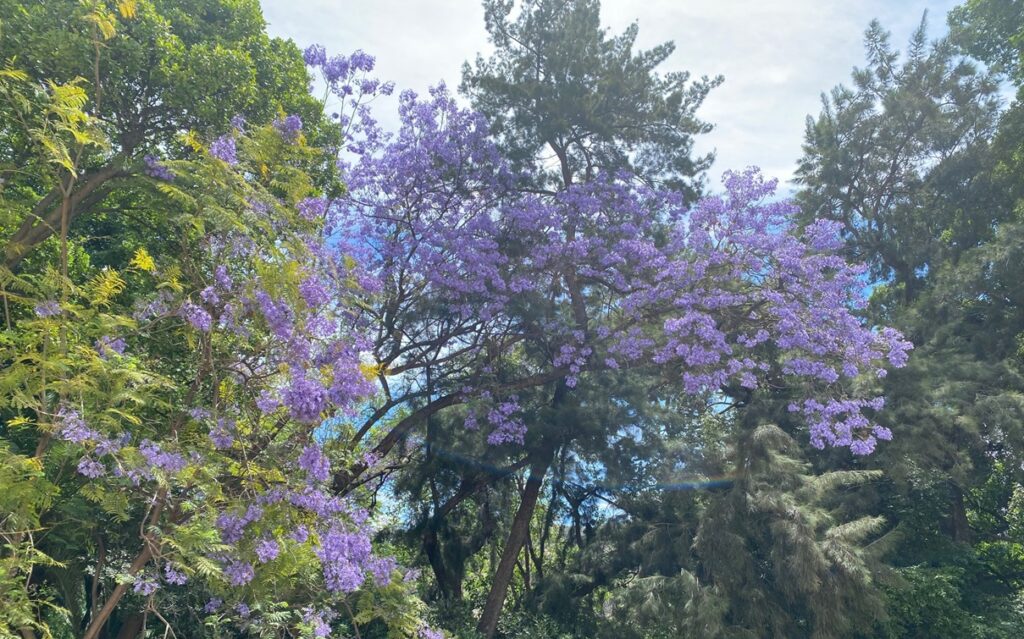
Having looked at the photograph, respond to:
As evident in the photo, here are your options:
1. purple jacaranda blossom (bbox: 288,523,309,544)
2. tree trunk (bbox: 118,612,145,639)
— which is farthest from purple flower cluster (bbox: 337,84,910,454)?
purple jacaranda blossom (bbox: 288,523,309,544)

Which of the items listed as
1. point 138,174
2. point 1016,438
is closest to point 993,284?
point 1016,438

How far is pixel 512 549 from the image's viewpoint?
11.0 metres

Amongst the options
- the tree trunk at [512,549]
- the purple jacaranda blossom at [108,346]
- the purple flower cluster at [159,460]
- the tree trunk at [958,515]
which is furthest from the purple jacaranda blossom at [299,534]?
the tree trunk at [958,515]

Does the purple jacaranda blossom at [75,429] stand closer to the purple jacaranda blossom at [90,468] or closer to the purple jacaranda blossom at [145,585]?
the purple jacaranda blossom at [90,468]

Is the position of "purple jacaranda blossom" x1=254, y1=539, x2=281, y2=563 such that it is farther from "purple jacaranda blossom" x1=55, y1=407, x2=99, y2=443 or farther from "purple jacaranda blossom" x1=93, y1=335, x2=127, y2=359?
"purple jacaranda blossom" x1=93, y1=335, x2=127, y2=359

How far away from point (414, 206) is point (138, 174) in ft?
13.6

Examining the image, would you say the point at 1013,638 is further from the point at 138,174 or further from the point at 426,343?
the point at 138,174

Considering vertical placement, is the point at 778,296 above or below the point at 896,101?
below

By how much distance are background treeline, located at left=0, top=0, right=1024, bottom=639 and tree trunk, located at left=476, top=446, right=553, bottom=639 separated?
61 millimetres

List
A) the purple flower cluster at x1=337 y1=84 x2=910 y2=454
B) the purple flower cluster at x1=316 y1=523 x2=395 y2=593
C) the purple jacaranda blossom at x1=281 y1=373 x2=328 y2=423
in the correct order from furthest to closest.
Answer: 1. the purple flower cluster at x1=337 y1=84 x2=910 y2=454
2. the purple flower cluster at x1=316 y1=523 x2=395 y2=593
3. the purple jacaranda blossom at x1=281 y1=373 x2=328 y2=423

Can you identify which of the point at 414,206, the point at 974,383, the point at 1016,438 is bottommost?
the point at 1016,438

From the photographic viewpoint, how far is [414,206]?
998 cm

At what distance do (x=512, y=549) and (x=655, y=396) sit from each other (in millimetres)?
2987

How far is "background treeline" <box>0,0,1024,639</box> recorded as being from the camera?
265 inches
